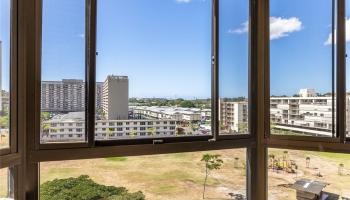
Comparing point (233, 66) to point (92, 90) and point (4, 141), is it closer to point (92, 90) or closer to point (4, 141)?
point (92, 90)

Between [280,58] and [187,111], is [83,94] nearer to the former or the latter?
[187,111]

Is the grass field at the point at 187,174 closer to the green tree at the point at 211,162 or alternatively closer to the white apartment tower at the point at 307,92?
the green tree at the point at 211,162

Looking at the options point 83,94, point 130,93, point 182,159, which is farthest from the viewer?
point 182,159

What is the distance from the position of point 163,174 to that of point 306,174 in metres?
1.24

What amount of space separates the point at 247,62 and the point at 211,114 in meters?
0.60

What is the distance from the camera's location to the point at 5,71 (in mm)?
1565

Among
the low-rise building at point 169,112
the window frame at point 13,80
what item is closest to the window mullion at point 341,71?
the low-rise building at point 169,112

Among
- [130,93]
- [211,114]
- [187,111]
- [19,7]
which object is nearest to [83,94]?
[130,93]

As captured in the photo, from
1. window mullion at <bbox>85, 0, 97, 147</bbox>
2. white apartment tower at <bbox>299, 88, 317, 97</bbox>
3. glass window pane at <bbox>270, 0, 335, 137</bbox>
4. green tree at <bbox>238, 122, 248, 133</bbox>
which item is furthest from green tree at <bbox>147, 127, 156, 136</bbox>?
white apartment tower at <bbox>299, 88, 317, 97</bbox>

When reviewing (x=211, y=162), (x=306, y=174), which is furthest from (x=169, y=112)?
(x=306, y=174)

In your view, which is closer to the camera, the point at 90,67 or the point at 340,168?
the point at 90,67

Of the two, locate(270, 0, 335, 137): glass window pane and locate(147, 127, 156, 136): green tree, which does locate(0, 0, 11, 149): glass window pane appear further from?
locate(270, 0, 335, 137): glass window pane

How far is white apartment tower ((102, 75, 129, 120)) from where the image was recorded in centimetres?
196

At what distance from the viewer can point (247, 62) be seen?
241 cm
